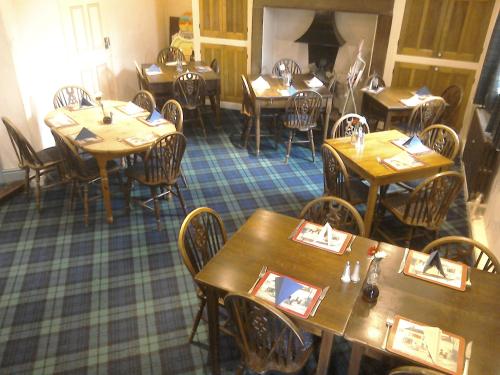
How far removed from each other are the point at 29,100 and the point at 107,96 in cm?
164

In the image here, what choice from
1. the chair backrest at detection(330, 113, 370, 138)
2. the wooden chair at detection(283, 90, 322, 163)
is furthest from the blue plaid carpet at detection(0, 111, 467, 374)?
the chair backrest at detection(330, 113, 370, 138)

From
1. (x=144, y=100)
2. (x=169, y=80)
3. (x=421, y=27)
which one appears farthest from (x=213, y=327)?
(x=421, y=27)

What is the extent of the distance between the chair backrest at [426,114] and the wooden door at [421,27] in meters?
0.92

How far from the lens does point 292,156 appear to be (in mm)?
4910

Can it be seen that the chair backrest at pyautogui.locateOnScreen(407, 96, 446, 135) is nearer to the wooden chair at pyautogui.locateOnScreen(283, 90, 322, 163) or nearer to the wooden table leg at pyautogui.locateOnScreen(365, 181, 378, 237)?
the wooden chair at pyautogui.locateOnScreen(283, 90, 322, 163)

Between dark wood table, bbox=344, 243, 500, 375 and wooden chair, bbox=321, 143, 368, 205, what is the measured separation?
1109 mm

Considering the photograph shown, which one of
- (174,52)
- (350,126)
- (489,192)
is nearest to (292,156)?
(350,126)

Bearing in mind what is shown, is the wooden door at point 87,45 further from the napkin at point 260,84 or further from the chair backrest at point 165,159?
the chair backrest at point 165,159

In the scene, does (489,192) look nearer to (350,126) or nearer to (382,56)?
(350,126)

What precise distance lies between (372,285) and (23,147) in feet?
9.90

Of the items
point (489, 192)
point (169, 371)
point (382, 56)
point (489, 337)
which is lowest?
point (169, 371)

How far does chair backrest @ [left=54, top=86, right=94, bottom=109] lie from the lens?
4.21 m

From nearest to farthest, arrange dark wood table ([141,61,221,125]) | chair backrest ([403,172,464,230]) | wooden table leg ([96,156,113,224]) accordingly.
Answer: chair backrest ([403,172,464,230]) → wooden table leg ([96,156,113,224]) → dark wood table ([141,61,221,125])

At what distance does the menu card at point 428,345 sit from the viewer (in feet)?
5.03
